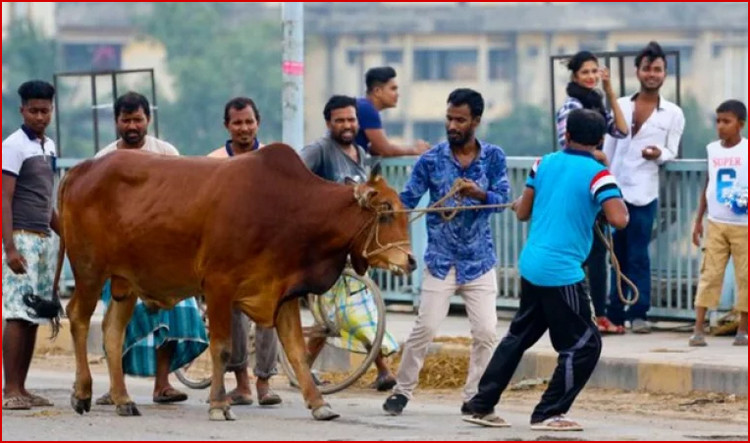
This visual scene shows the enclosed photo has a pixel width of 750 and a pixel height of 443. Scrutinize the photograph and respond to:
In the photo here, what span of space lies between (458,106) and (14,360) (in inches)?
116

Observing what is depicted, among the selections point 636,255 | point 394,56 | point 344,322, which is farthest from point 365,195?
point 394,56

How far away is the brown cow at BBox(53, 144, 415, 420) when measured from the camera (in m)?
12.5

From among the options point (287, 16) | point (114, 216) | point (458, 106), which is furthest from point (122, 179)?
point (287, 16)

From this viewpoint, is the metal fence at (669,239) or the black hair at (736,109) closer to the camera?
the black hair at (736,109)

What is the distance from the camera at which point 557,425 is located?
11.9 metres

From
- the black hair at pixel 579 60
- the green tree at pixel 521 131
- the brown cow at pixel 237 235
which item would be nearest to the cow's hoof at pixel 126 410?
the brown cow at pixel 237 235

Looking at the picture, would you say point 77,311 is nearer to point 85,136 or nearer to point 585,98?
point 585,98

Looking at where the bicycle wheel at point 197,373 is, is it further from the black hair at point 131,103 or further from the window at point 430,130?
the window at point 430,130

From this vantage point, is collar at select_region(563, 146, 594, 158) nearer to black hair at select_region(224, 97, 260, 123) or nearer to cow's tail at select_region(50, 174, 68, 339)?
black hair at select_region(224, 97, 260, 123)

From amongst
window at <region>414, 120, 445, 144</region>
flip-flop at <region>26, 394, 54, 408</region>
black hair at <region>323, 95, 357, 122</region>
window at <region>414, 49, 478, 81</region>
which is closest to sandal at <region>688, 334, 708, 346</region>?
black hair at <region>323, 95, 357, 122</region>

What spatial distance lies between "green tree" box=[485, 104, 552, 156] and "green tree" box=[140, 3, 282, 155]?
24.6 ft

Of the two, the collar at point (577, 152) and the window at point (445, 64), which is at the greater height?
the window at point (445, 64)

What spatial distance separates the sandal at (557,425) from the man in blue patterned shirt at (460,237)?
949 millimetres

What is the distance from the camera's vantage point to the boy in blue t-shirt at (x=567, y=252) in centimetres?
1181
